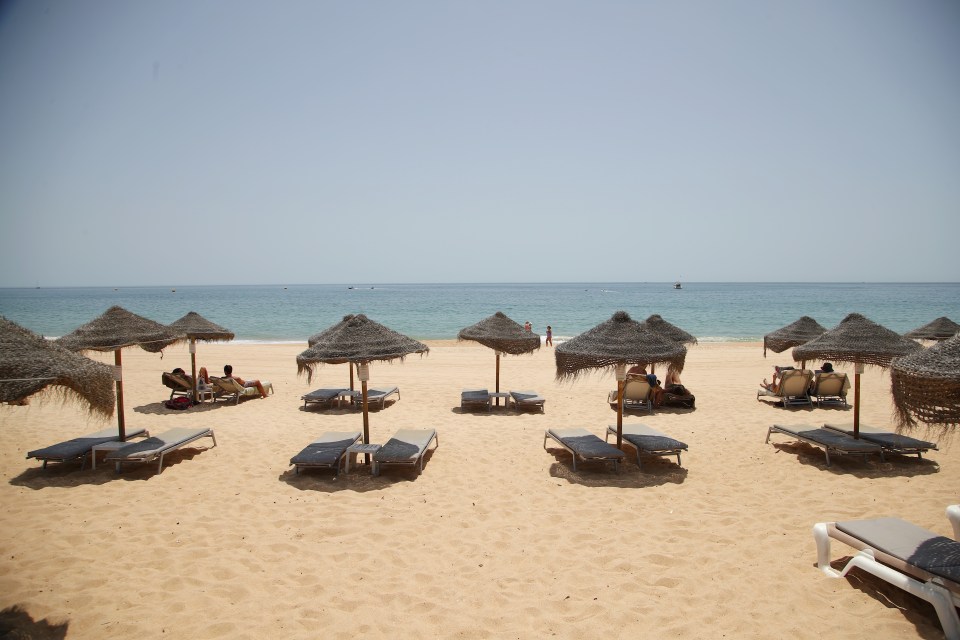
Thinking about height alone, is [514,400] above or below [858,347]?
below

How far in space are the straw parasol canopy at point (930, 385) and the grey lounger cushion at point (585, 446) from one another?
326 cm

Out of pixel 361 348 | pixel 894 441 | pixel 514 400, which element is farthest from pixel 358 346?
pixel 894 441

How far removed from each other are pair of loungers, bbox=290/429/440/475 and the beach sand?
0.25 metres

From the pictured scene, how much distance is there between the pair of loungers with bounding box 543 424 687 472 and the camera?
6609 mm

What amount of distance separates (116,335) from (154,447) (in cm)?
241

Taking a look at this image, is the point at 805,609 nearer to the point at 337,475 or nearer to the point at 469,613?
the point at 469,613

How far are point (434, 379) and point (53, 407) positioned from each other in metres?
8.72

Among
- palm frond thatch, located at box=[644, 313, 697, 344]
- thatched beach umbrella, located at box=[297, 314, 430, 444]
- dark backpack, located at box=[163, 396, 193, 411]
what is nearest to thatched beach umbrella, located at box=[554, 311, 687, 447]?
thatched beach umbrella, located at box=[297, 314, 430, 444]

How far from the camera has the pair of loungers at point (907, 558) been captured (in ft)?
11.4

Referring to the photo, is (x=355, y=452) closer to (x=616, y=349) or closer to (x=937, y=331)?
(x=616, y=349)

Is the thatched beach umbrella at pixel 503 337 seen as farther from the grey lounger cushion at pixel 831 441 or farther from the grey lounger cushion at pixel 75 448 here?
the grey lounger cushion at pixel 75 448

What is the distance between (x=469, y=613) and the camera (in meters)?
3.72

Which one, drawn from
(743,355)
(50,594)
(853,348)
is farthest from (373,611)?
(743,355)

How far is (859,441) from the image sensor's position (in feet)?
23.0
